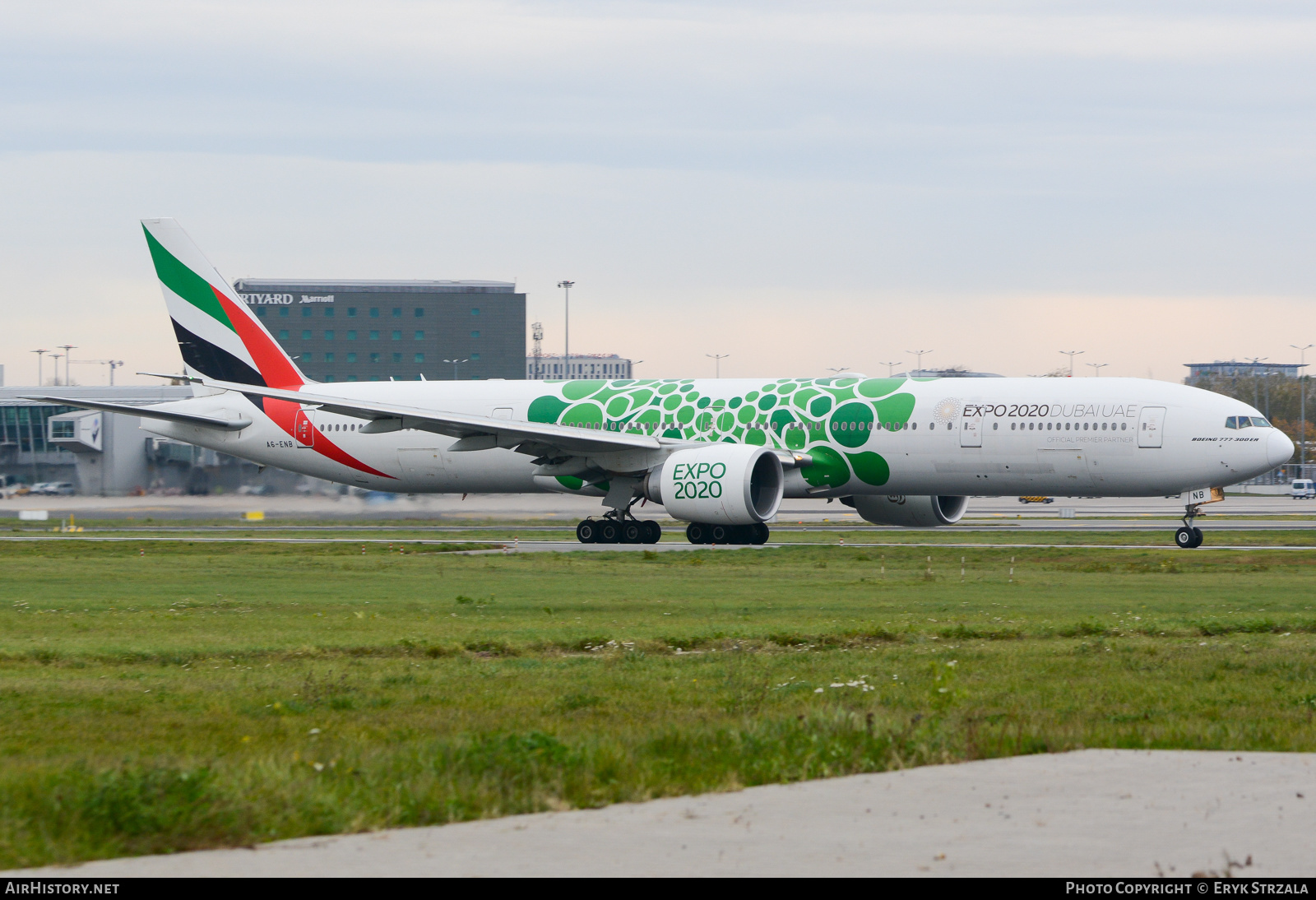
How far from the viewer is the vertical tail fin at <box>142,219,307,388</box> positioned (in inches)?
1756

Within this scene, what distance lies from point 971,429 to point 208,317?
23.1 m

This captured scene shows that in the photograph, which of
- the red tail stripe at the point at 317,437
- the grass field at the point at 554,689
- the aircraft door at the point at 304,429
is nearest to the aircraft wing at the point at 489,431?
the red tail stripe at the point at 317,437

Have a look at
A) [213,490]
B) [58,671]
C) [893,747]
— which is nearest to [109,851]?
[893,747]

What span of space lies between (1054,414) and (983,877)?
30.0 metres

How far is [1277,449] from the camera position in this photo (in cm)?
3453

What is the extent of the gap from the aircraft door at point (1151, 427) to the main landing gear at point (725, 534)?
924 centimetres

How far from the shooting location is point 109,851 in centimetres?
676

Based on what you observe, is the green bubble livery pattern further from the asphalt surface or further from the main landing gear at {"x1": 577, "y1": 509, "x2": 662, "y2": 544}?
the asphalt surface

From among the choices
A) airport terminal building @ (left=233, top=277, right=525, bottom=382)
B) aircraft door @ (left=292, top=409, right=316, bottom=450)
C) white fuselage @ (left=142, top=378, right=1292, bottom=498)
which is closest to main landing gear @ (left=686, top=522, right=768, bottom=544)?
white fuselage @ (left=142, top=378, right=1292, bottom=498)

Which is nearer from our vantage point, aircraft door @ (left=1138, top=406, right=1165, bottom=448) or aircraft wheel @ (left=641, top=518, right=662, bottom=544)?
aircraft door @ (left=1138, top=406, right=1165, bottom=448)

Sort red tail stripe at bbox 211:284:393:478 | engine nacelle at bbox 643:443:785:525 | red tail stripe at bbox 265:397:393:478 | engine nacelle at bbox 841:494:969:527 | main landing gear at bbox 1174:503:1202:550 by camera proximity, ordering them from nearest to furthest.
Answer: engine nacelle at bbox 643:443:785:525 → main landing gear at bbox 1174:503:1202:550 → engine nacelle at bbox 841:494:969:527 → red tail stripe at bbox 265:397:393:478 → red tail stripe at bbox 211:284:393:478

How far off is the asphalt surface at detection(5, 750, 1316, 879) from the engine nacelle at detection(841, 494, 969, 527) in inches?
1263

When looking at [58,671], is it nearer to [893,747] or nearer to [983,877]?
[893,747]

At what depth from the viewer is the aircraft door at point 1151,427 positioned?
3459 centimetres
